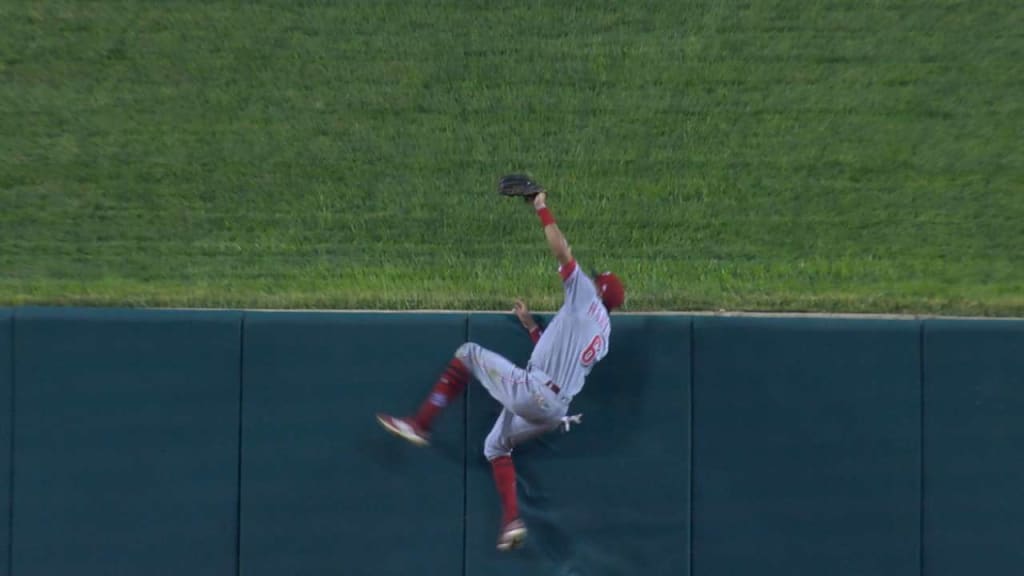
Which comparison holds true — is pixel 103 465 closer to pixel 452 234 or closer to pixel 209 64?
pixel 452 234

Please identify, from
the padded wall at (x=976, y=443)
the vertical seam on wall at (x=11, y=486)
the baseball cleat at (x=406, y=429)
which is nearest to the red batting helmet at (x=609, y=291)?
the baseball cleat at (x=406, y=429)

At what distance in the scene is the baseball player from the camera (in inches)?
273

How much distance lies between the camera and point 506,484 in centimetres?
722

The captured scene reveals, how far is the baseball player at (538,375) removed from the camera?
693 cm

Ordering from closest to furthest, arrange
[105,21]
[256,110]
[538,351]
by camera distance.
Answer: [538,351]
[256,110]
[105,21]

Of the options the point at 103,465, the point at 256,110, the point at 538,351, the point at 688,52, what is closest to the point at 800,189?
the point at 688,52

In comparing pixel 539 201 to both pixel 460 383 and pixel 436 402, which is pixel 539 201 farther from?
pixel 436 402

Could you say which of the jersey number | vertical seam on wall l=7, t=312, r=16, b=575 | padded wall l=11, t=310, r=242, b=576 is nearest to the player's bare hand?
the jersey number

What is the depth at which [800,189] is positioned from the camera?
9.63 meters

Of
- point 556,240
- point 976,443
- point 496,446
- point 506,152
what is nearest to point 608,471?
point 496,446

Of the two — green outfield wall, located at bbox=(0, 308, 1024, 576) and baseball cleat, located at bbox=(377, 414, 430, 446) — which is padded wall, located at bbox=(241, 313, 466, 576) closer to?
green outfield wall, located at bbox=(0, 308, 1024, 576)

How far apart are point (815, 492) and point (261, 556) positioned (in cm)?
311

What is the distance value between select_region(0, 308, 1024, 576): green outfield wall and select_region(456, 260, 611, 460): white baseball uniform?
32cm

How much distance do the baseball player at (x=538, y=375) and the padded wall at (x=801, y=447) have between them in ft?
2.32
